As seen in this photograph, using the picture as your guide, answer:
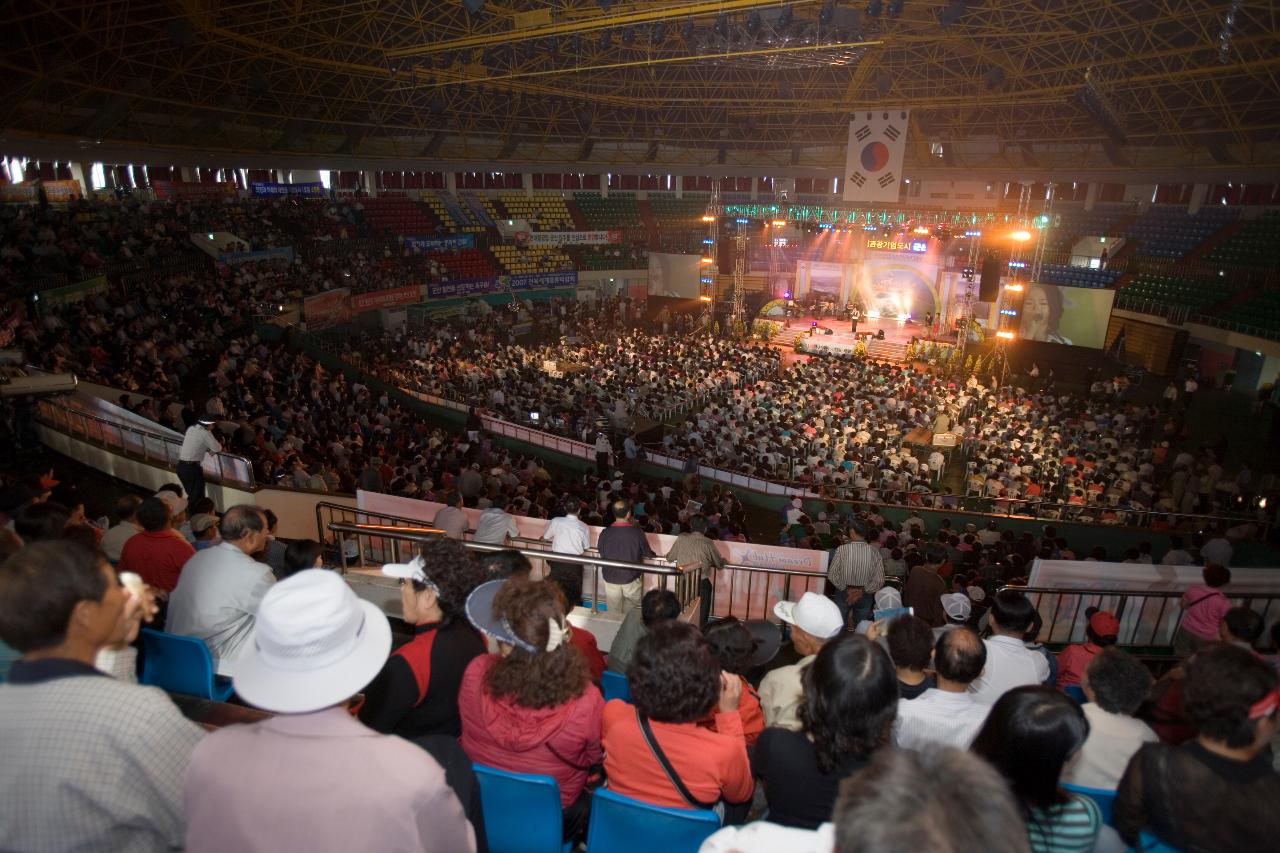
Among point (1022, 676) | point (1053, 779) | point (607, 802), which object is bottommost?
point (1022, 676)

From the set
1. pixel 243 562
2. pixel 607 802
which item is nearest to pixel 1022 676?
pixel 607 802

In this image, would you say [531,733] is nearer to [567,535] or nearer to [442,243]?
[567,535]

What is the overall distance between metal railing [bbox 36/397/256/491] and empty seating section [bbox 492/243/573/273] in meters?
27.7

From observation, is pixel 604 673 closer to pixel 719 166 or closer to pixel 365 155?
pixel 365 155

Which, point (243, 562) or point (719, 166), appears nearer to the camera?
point (243, 562)

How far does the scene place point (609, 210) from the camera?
4306cm

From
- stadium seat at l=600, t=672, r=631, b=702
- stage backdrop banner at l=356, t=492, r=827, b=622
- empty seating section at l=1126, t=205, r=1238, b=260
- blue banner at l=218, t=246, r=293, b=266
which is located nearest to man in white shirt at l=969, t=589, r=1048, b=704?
stadium seat at l=600, t=672, r=631, b=702

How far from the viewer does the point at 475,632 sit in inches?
126

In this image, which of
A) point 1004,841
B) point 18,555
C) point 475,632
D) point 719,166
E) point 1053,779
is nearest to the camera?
point 1004,841

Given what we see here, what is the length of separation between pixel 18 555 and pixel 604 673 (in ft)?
8.65

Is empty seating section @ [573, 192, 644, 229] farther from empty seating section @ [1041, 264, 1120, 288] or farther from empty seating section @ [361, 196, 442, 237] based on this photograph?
empty seating section @ [1041, 264, 1120, 288]

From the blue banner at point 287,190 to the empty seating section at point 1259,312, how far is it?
34.2m

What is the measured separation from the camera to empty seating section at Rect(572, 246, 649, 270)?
3919cm

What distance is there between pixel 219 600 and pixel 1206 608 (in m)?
6.86
